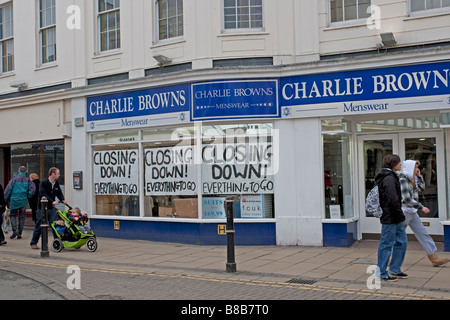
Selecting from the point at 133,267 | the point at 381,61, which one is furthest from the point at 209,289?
the point at 381,61

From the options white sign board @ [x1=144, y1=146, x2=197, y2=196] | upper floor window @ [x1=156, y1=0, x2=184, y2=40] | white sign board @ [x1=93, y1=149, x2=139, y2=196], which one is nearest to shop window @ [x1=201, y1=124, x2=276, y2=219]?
white sign board @ [x1=144, y1=146, x2=197, y2=196]

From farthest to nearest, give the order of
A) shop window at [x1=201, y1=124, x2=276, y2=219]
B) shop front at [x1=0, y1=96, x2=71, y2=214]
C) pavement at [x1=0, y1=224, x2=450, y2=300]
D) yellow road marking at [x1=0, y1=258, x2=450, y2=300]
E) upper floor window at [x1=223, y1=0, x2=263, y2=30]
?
1. shop front at [x1=0, y1=96, x2=71, y2=214]
2. upper floor window at [x1=223, y1=0, x2=263, y2=30]
3. shop window at [x1=201, y1=124, x2=276, y2=219]
4. pavement at [x1=0, y1=224, x2=450, y2=300]
5. yellow road marking at [x1=0, y1=258, x2=450, y2=300]

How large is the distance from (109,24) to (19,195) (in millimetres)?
5267

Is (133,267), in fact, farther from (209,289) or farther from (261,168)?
(261,168)

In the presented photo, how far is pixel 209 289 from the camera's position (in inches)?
295

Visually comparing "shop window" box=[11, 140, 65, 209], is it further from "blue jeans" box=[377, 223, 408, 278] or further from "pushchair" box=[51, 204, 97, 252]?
"blue jeans" box=[377, 223, 408, 278]

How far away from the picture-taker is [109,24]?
560 inches

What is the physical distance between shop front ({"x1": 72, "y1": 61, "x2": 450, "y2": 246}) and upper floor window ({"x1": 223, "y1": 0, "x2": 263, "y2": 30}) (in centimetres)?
146

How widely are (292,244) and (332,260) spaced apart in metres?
1.88

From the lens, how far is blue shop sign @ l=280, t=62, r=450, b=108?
10.4 m

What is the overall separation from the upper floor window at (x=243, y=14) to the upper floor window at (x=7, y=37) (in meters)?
8.33

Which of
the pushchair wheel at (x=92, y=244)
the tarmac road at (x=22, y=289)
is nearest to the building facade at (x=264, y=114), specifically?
the pushchair wheel at (x=92, y=244)

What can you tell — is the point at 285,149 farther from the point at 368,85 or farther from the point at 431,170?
the point at 431,170

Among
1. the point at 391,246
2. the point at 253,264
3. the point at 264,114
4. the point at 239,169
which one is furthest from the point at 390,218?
the point at 239,169
